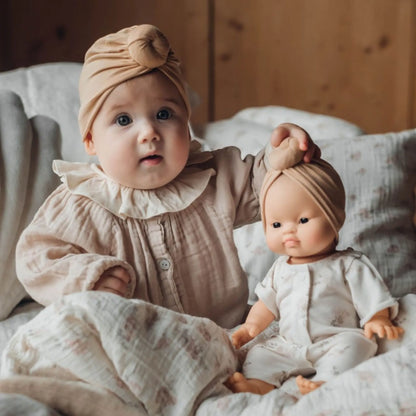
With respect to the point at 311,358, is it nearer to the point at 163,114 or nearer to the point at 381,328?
the point at 381,328

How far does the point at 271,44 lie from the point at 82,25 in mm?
594

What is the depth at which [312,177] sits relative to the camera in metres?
0.85

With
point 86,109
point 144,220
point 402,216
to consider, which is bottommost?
point 402,216

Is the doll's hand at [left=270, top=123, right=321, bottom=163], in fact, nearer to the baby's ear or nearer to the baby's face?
the baby's face

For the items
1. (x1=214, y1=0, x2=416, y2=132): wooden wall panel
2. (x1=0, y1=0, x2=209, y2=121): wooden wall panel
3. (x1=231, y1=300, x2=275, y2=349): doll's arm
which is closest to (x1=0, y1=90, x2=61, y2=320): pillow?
(x1=231, y1=300, x2=275, y2=349): doll's arm

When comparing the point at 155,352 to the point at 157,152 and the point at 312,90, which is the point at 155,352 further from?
the point at 312,90

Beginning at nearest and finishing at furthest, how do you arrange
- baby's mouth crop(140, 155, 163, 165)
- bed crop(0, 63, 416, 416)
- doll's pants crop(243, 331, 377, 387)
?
bed crop(0, 63, 416, 416) < doll's pants crop(243, 331, 377, 387) < baby's mouth crop(140, 155, 163, 165)

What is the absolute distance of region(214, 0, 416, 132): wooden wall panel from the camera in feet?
8.02

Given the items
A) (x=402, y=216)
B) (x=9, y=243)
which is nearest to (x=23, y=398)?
(x=9, y=243)

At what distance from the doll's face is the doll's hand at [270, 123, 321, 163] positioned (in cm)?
4

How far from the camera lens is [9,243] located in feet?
4.01

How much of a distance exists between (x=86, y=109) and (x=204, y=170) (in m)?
0.18

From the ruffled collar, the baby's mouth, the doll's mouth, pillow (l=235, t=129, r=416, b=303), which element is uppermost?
the baby's mouth

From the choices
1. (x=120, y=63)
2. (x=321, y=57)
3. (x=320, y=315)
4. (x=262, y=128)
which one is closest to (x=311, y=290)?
(x=320, y=315)
